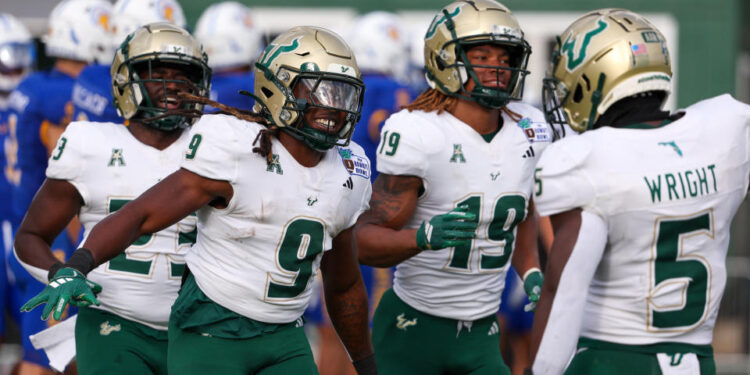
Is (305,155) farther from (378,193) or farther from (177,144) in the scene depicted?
(177,144)

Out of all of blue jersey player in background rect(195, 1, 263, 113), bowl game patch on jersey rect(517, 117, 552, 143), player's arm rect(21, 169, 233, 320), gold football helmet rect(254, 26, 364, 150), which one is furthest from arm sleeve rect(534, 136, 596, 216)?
blue jersey player in background rect(195, 1, 263, 113)

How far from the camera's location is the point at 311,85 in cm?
409

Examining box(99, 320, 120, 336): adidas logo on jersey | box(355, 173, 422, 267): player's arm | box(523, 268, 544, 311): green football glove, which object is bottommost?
box(523, 268, 544, 311): green football glove

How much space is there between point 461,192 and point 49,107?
10.7 ft

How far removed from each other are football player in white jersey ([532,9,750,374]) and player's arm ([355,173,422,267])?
0.92 meters

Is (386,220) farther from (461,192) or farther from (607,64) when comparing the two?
(607,64)

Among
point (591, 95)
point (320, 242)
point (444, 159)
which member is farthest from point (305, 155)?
point (591, 95)

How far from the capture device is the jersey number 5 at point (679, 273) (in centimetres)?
358

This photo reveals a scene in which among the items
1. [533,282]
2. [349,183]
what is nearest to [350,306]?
[349,183]

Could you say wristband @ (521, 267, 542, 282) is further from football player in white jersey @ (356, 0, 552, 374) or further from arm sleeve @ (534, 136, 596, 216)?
arm sleeve @ (534, 136, 596, 216)

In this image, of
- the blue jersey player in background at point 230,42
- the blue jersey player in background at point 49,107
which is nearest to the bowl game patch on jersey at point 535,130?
the blue jersey player in background at point 49,107

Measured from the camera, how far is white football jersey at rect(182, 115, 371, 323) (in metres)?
3.88

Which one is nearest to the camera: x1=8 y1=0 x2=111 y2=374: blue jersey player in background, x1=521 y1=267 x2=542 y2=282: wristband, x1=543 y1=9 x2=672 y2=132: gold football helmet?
x1=543 y1=9 x2=672 y2=132: gold football helmet

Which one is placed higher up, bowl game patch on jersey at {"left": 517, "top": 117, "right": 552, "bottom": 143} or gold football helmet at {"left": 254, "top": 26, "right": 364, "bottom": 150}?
gold football helmet at {"left": 254, "top": 26, "right": 364, "bottom": 150}
